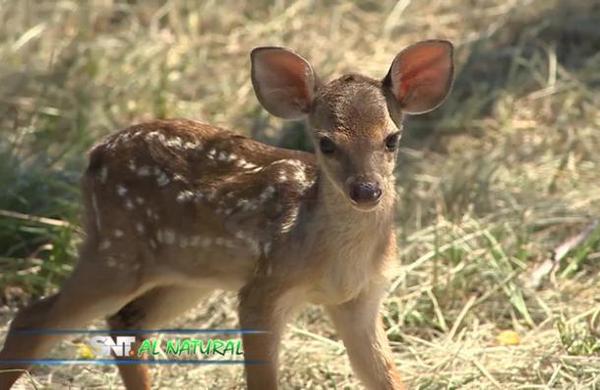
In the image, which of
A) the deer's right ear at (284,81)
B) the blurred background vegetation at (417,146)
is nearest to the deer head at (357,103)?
the deer's right ear at (284,81)

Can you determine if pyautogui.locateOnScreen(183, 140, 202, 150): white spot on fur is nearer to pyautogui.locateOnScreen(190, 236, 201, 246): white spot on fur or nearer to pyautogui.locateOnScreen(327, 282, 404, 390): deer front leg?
pyautogui.locateOnScreen(190, 236, 201, 246): white spot on fur

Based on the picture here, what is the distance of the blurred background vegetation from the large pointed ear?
85cm

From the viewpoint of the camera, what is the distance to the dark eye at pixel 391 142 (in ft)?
16.0

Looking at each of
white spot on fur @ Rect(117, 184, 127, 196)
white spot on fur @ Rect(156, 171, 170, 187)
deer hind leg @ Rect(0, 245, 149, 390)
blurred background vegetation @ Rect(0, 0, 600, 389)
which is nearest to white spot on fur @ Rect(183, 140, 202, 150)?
Result: white spot on fur @ Rect(156, 171, 170, 187)

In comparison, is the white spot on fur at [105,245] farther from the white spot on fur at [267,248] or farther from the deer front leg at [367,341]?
the deer front leg at [367,341]

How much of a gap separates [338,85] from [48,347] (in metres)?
1.40

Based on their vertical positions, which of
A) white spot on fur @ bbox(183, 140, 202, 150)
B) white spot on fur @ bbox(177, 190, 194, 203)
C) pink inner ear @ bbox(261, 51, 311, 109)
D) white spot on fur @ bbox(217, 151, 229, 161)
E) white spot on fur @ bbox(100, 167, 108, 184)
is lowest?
white spot on fur @ bbox(177, 190, 194, 203)

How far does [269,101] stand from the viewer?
525 centimetres

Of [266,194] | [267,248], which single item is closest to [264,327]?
[267,248]

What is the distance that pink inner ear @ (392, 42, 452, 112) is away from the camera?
514 cm

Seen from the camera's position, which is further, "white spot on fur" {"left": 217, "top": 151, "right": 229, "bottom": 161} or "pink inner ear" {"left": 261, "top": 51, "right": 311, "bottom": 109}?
"white spot on fur" {"left": 217, "top": 151, "right": 229, "bottom": 161}

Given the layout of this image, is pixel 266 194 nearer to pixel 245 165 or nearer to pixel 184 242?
pixel 245 165

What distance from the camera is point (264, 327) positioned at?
4.93 meters

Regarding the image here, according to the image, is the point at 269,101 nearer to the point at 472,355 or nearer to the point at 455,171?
the point at 472,355
